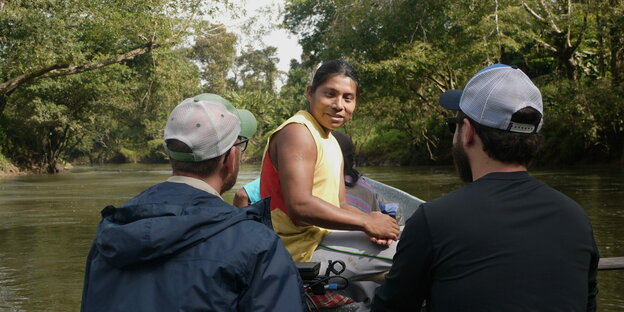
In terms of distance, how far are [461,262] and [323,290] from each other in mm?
957

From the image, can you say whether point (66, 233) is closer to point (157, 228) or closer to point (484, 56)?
point (157, 228)

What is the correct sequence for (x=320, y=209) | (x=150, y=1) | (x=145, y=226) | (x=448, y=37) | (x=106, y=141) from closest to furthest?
(x=145, y=226) → (x=320, y=209) → (x=150, y=1) → (x=448, y=37) → (x=106, y=141)

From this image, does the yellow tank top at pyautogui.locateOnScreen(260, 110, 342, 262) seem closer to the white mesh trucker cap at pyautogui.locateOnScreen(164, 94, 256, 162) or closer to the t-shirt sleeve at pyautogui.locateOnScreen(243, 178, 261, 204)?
the white mesh trucker cap at pyautogui.locateOnScreen(164, 94, 256, 162)

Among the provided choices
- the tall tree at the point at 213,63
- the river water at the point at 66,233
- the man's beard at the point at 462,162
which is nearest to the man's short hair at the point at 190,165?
the man's beard at the point at 462,162

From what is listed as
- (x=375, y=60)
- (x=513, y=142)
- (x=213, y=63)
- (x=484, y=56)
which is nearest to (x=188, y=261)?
(x=513, y=142)

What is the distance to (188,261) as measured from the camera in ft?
5.12

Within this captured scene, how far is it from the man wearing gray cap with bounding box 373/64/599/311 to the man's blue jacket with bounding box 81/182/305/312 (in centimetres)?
36

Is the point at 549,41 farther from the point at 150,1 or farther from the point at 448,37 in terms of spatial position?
the point at 150,1

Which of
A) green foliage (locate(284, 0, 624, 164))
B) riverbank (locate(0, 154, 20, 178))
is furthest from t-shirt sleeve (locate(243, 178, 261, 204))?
riverbank (locate(0, 154, 20, 178))

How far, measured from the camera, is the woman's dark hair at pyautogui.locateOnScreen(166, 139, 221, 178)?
1809 mm

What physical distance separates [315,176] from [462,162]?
95 centimetres

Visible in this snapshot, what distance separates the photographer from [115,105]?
35188 mm

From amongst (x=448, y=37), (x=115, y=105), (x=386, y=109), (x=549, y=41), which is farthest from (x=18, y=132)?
(x=549, y=41)

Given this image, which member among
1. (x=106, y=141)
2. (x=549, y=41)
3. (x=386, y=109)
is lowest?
(x=106, y=141)
